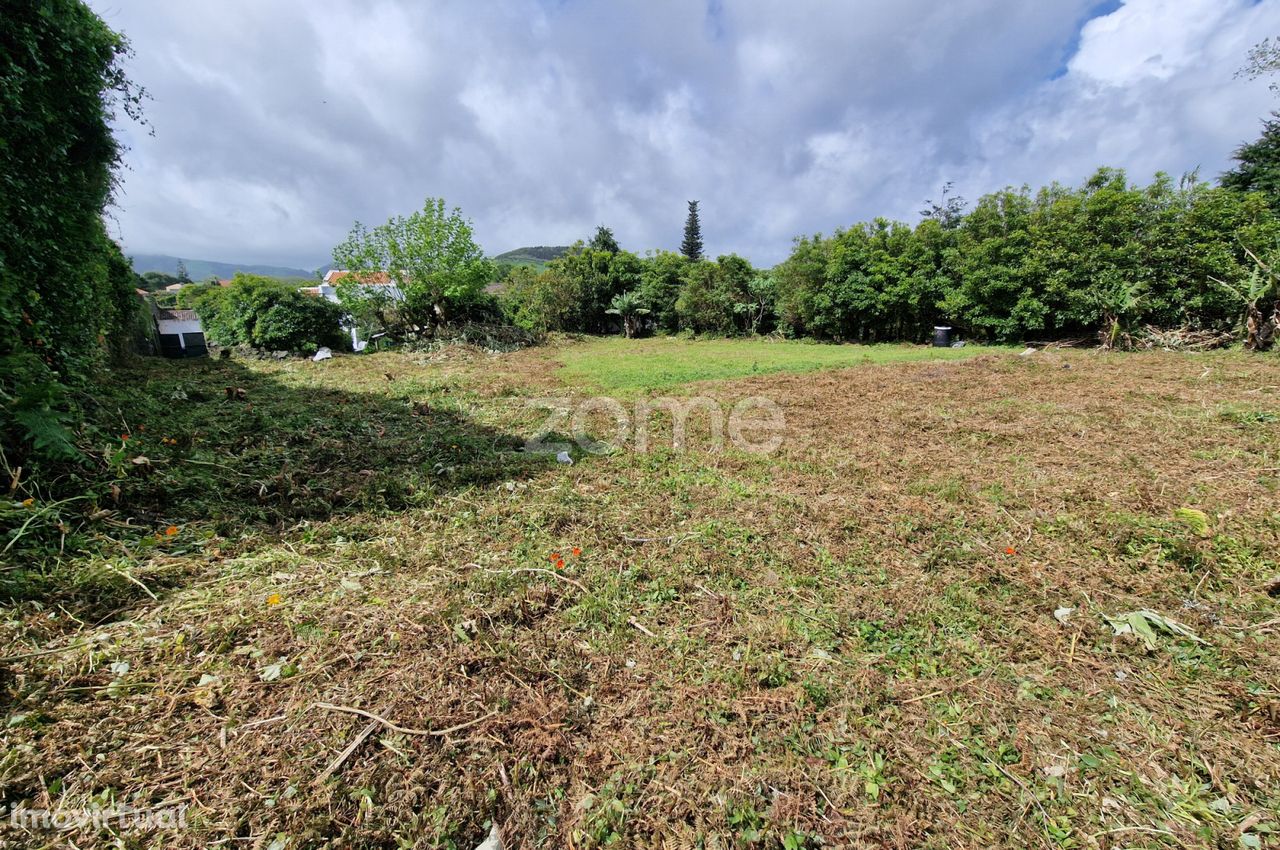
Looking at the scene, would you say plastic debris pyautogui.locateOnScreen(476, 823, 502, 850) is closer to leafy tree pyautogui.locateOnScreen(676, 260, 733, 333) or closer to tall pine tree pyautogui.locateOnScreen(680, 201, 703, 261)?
leafy tree pyautogui.locateOnScreen(676, 260, 733, 333)

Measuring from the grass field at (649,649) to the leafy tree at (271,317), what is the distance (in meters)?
11.2

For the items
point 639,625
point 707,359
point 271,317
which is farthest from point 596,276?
point 639,625

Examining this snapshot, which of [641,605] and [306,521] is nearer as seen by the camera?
[641,605]

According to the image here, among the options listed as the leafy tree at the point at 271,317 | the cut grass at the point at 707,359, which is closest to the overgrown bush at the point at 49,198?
the cut grass at the point at 707,359

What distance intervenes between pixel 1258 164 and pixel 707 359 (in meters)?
24.3

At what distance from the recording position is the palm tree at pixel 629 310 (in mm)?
21641

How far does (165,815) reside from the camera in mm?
1375

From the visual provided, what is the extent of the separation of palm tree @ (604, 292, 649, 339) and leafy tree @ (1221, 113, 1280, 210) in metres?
23.2

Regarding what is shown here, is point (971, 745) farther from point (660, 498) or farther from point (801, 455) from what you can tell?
point (801, 455)

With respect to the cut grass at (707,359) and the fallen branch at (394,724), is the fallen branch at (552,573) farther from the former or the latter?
the cut grass at (707,359)

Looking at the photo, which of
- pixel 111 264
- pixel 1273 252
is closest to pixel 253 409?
pixel 111 264

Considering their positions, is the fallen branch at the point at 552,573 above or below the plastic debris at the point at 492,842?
above

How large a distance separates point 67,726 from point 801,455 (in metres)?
4.92

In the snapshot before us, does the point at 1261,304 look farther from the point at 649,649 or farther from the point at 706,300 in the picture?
the point at 706,300
